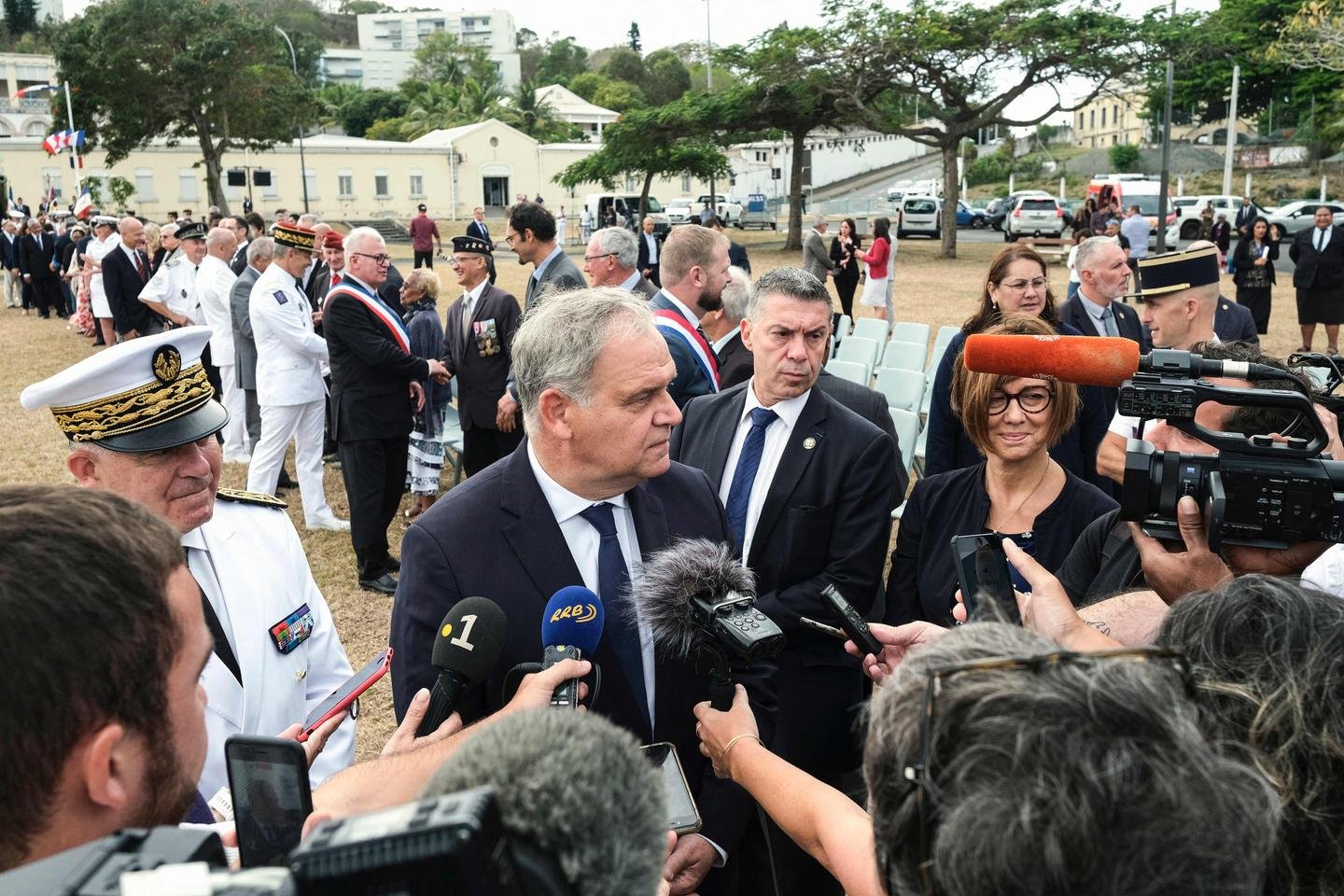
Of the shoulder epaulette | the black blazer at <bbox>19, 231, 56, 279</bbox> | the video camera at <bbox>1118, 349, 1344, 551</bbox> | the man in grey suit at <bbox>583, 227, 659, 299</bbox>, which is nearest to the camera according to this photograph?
the video camera at <bbox>1118, 349, 1344, 551</bbox>

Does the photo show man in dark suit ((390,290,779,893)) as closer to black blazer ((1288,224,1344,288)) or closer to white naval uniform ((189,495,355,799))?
white naval uniform ((189,495,355,799))

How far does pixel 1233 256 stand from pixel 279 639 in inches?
656

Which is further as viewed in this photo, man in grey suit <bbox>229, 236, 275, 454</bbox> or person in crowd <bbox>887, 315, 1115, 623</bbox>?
man in grey suit <bbox>229, 236, 275, 454</bbox>

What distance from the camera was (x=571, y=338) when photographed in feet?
8.36

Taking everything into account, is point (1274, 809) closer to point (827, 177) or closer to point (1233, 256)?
point (1233, 256)

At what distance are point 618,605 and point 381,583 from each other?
4.75 meters

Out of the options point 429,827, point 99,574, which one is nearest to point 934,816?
point 429,827

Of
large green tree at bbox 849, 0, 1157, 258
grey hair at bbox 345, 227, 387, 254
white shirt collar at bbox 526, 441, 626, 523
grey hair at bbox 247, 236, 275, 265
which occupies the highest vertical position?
large green tree at bbox 849, 0, 1157, 258

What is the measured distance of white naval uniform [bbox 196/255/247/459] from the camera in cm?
982

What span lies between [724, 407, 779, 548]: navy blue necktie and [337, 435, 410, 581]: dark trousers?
3.66 metres

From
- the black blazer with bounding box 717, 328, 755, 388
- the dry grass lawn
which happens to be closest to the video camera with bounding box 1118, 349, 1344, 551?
the black blazer with bounding box 717, 328, 755, 388

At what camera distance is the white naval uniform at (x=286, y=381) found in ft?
24.5

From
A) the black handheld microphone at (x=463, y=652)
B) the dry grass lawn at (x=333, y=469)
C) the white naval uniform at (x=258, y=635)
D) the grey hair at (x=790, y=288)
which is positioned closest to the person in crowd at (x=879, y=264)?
the dry grass lawn at (x=333, y=469)

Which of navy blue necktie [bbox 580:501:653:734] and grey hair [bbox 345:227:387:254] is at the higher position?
grey hair [bbox 345:227:387:254]
